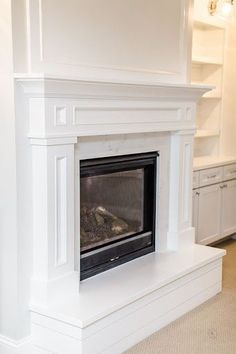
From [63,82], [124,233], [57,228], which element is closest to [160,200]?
[124,233]

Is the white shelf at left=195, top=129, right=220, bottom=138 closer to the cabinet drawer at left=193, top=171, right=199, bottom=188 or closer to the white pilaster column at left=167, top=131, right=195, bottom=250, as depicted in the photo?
the cabinet drawer at left=193, top=171, right=199, bottom=188

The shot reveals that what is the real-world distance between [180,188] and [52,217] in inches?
51.2

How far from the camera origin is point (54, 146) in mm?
2623

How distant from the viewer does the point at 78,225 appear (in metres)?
2.95

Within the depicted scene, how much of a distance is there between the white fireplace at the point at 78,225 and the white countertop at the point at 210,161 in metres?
0.85

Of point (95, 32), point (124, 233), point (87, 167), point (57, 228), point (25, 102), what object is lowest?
point (124, 233)

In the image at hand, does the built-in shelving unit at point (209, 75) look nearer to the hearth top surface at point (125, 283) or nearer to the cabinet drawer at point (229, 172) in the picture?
the cabinet drawer at point (229, 172)

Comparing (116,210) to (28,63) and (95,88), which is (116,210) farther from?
(28,63)

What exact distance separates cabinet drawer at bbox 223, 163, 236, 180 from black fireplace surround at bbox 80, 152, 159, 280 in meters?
1.40

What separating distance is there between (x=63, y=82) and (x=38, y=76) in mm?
147

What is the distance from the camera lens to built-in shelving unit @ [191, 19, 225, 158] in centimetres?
481

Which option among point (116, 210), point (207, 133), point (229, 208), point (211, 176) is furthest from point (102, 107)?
point (229, 208)

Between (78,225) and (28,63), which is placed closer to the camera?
(28,63)

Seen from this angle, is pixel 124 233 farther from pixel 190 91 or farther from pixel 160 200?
pixel 190 91
